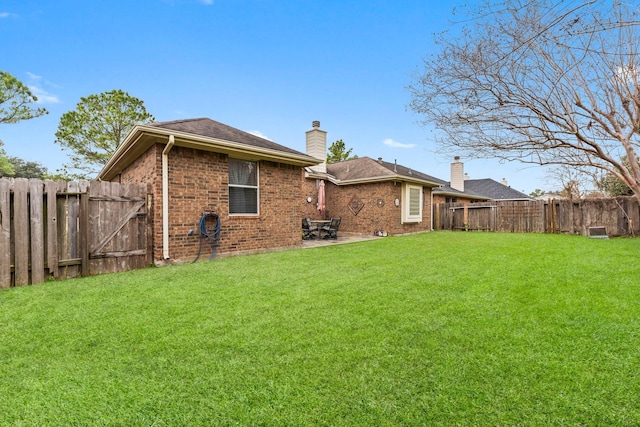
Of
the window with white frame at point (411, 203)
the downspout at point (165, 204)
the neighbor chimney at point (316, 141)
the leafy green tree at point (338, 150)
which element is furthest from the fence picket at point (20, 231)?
the leafy green tree at point (338, 150)

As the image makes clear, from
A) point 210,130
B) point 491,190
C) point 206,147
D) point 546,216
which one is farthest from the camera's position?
point 491,190

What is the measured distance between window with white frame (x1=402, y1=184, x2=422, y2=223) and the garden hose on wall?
915 cm

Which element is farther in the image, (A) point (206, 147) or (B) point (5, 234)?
(A) point (206, 147)

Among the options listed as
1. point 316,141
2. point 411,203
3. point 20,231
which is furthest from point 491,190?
point 20,231

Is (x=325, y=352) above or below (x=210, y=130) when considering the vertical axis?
below

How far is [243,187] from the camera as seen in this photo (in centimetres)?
796

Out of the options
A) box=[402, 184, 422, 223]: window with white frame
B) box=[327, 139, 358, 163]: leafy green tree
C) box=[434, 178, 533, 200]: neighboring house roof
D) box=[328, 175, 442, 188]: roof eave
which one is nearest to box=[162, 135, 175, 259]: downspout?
box=[328, 175, 442, 188]: roof eave

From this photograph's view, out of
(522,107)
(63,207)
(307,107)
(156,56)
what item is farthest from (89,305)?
(307,107)

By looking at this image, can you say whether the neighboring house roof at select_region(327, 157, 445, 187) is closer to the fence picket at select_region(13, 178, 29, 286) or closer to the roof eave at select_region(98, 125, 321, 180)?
the roof eave at select_region(98, 125, 321, 180)

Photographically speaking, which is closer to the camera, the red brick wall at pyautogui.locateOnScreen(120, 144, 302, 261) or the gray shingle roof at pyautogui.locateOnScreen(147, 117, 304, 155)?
the red brick wall at pyautogui.locateOnScreen(120, 144, 302, 261)

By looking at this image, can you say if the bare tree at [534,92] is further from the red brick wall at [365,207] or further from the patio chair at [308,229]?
the red brick wall at [365,207]

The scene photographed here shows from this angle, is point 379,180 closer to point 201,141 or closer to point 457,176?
point 201,141

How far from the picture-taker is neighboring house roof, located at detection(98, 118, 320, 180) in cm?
625

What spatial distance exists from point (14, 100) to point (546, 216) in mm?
31210
